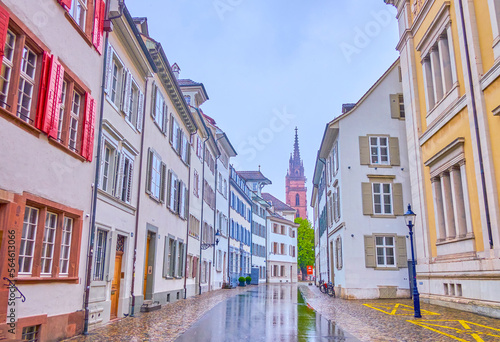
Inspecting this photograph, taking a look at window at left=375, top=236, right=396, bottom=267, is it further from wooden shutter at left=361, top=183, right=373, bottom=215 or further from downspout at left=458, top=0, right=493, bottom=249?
downspout at left=458, top=0, right=493, bottom=249

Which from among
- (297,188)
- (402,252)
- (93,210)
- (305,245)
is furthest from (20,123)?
(297,188)

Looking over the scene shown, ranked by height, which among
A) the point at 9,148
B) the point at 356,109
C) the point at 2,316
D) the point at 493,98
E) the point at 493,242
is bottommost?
the point at 2,316

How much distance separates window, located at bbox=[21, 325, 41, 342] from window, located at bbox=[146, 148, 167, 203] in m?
8.18

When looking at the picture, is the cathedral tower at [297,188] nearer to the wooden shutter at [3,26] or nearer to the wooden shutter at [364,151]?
the wooden shutter at [364,151]

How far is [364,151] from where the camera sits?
82.9 feet

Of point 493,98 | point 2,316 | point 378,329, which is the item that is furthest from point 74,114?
point 493,98

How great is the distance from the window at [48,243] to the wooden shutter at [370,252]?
60.1 feet

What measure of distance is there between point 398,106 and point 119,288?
61.4ft

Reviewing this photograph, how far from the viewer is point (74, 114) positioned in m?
10.3

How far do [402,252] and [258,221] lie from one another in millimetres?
33415

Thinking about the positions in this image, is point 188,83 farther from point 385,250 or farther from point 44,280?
point 44,280

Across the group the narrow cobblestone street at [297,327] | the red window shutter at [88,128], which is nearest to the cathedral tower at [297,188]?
the narrow cobblestone street at [297,327]

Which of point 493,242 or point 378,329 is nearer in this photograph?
point 378,329

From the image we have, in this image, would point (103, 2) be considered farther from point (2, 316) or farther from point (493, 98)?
point (493, 98)
